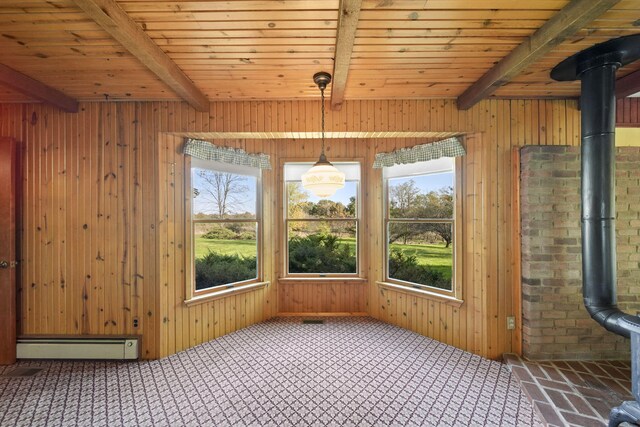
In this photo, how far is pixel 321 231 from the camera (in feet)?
12.5

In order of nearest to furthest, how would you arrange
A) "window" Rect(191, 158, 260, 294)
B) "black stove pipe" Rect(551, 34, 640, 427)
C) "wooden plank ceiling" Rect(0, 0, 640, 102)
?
"wooden plank ceiling" Rect(0, 0, 640, 102) < "black stove pipe" Rect(551, 34, 640, 427) < "window" Rect(191, 158, 260, 294)

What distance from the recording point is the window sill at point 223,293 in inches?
112

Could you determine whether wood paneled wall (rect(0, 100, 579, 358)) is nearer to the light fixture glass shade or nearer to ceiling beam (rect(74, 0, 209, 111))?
ceiling beam (rect(74, 0, 209, 111))

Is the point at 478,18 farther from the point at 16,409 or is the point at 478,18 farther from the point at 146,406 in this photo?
the point at 16,409

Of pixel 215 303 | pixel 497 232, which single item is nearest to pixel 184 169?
pixel 215 303

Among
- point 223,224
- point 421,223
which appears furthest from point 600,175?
point 223,224

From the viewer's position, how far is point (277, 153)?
143 inches

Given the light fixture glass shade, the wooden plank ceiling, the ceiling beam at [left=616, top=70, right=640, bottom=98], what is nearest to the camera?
the wooden plank ceiling

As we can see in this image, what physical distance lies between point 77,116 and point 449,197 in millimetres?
4050

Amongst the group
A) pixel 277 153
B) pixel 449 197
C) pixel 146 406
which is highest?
pixel 277 153

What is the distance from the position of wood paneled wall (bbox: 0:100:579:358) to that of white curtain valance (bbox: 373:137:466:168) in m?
0.15

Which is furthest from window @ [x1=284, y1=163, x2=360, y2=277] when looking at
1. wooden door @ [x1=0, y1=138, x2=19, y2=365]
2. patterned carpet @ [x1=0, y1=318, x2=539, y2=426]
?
wooden door @ [x1=0, y1=138, x2=19, y2=365]

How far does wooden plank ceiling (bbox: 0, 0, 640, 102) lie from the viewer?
4.88 feet

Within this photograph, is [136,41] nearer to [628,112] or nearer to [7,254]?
[7,254]
